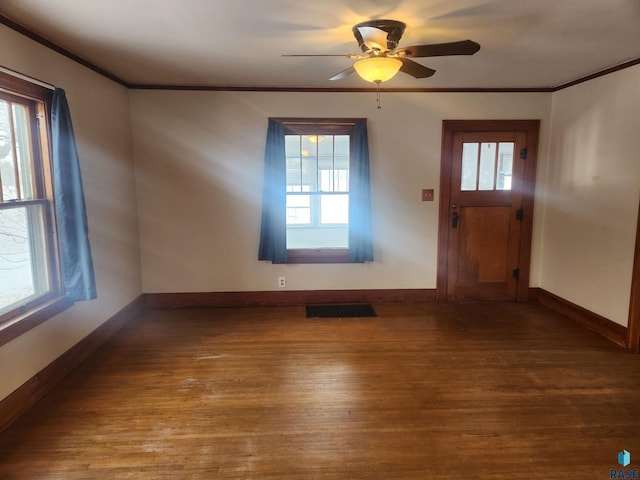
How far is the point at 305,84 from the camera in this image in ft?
14.0

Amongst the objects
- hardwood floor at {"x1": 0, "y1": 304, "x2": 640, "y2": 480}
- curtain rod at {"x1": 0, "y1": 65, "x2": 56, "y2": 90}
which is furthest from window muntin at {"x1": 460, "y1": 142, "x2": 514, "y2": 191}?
curtain rod at {"x1": 0, "y1": 65, "x2": 56, "y2": 90}

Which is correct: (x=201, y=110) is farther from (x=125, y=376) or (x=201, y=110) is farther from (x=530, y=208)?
(x=530, y=208)

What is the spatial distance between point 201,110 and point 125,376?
2.81m

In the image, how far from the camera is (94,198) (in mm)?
3584

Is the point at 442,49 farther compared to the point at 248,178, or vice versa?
the point at 248,178

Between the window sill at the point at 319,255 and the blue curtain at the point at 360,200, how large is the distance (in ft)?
0.35

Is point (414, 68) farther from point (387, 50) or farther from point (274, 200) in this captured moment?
point (274, 200)

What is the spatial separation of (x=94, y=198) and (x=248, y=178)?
5.18 ft

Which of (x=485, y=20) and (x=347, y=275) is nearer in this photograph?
(x=485, y=20)

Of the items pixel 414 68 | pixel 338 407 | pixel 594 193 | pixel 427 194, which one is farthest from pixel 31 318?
pixel 594 193

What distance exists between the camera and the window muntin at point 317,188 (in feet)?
15.0

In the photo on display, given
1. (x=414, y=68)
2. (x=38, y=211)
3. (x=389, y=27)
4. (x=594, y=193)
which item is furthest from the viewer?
(x=594, y=193)

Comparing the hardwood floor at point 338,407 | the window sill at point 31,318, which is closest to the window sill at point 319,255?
the hardwood floor at point 338,407

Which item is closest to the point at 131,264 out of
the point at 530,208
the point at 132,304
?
the point at 132,304
